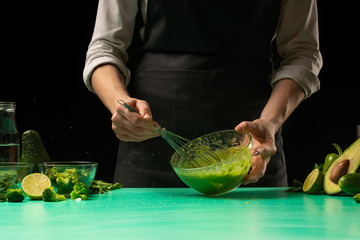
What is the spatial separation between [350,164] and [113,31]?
1029 mm

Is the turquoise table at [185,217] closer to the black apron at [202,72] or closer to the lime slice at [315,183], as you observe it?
the lime slice at [315,183]

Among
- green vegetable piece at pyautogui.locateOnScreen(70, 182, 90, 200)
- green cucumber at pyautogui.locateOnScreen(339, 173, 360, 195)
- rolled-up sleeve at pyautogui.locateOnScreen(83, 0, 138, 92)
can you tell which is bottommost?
green vegetable piece at pyautogui.locateOnScreen(70, 182, 90, 200)

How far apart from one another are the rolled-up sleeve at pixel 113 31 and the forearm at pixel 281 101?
58cm

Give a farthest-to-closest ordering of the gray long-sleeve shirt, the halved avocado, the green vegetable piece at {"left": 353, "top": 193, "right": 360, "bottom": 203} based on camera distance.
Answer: the gray long-sleeve shirt → the halved avocado → the green vegetable piece at {"left": 353, "top": 193, "right": 360, "bottom": 203}

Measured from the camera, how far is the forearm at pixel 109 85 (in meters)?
1.82

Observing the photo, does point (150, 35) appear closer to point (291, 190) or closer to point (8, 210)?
point (291, 190)

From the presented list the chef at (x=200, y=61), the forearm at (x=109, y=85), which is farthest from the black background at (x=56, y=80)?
the forearm at (x=109, y=85)

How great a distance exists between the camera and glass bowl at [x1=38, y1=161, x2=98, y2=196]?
1.47 metres

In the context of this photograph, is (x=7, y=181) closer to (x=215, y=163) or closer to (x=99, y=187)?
(x=99, y=187)

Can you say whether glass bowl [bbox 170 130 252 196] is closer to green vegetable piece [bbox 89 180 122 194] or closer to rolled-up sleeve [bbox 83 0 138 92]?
green vegetable piece [bbox 89 180 122 194]

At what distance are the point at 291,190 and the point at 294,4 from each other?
2.67 ft

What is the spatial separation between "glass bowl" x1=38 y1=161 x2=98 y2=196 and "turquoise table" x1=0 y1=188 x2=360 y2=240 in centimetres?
7

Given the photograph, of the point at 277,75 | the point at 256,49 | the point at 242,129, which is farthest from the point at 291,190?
the point at 256,49

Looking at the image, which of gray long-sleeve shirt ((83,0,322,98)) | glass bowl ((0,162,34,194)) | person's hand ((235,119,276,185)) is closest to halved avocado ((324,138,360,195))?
person's hand ((235,119,276,185))
